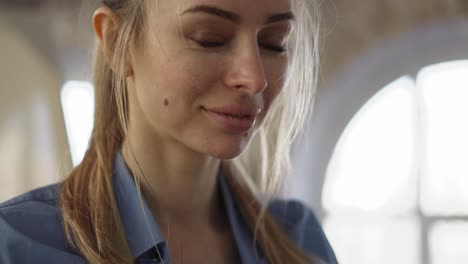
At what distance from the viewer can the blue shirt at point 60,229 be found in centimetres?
72

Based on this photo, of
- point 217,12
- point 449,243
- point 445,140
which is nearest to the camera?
point 217,12

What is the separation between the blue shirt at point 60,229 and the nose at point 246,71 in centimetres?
21

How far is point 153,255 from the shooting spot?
2.62 feet

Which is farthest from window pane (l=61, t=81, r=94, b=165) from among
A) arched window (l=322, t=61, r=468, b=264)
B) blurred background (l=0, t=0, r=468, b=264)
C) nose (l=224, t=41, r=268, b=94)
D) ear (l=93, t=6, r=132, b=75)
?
arched window (l=322, t=61, r=468, b=264)

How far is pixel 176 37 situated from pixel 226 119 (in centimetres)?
11

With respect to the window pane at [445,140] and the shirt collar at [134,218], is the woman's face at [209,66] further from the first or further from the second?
the window pane at [445,140]

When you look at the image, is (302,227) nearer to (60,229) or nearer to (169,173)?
(169,173)

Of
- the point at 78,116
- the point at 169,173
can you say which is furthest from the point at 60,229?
the point at 78,116

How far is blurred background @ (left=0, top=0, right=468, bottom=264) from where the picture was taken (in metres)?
1.84

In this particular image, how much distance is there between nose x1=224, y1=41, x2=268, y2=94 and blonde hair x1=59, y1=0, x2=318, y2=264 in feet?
0.32

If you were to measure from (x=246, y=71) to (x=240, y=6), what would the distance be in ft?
0.24

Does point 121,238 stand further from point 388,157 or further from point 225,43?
point 388,157

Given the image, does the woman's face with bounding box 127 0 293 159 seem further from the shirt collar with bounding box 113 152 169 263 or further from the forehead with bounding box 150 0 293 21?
the shirt collar with bounding box 113 152 169 263

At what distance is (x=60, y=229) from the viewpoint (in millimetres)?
762
